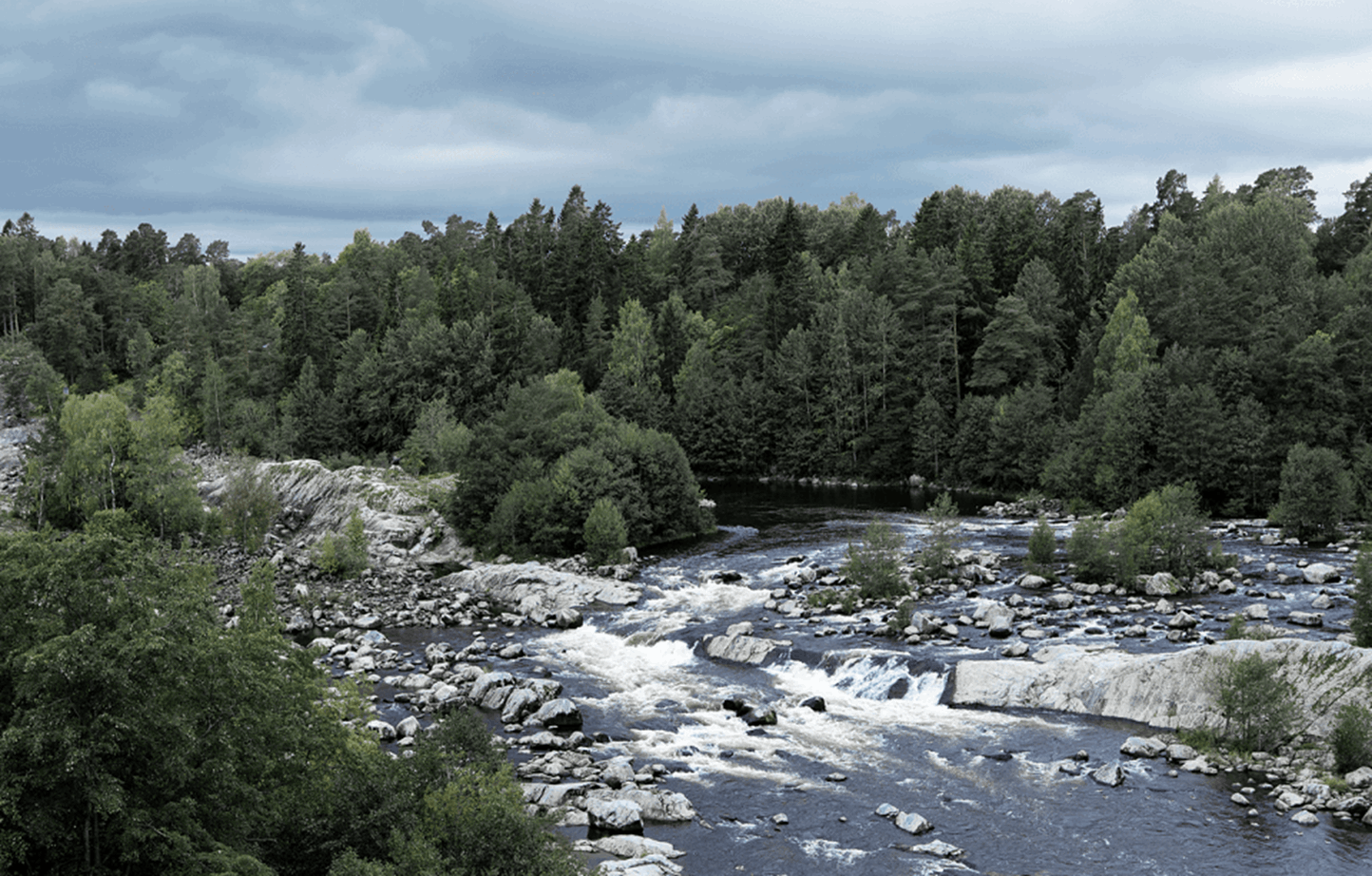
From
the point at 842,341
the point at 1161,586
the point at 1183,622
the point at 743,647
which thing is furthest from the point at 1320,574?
the point at 842,341

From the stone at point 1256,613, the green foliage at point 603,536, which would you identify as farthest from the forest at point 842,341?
the stone at point 1256,613

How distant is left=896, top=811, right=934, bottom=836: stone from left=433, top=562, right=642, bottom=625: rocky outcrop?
85.1 feet

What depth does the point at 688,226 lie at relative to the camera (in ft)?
501

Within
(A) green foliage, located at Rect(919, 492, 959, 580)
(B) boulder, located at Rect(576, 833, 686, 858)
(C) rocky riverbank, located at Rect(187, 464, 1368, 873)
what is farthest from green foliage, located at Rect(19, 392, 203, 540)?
(B) boulder, located at Rect(576, 833, 686, 858)

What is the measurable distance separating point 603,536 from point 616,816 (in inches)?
1435

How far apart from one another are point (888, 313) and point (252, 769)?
99214 millimetres

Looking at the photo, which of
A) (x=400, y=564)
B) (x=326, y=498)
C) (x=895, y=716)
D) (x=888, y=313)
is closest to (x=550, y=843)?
(x=895, y=716)

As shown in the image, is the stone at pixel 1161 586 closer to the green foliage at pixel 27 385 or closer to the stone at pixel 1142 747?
the stone at pixel 1142 747

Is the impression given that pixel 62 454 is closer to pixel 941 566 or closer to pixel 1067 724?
pixel 941 566

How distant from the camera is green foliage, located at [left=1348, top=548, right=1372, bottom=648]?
3541cm

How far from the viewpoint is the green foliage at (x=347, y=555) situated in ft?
208

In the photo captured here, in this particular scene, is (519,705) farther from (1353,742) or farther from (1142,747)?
(1353,742)

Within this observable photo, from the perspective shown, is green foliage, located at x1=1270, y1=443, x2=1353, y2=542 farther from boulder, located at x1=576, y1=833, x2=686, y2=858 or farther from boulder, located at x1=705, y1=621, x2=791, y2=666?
boulder, located at x1=576, y1=833, x2=686, y2=858

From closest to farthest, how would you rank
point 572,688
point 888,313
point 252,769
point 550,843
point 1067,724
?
point 252,769 < point 550,843 < point 1067,724 < point 572,688 < point 888,313
